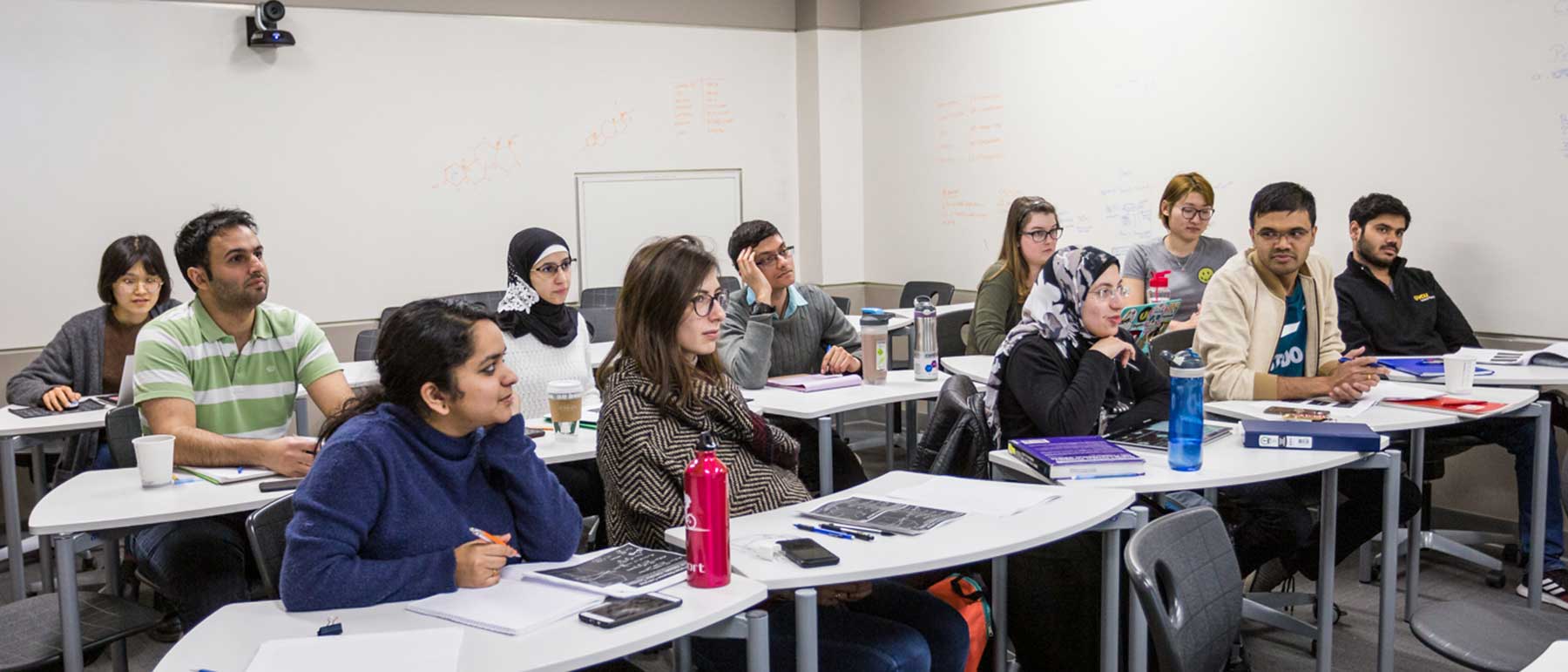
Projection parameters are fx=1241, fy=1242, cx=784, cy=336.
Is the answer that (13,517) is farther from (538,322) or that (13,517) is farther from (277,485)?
(538,322)

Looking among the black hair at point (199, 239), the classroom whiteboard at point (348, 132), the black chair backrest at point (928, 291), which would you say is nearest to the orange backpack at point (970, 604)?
the black hair at point (199, 239)

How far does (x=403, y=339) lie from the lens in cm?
232

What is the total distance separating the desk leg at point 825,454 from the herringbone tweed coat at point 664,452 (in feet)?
2.95

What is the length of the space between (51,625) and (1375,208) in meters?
4.74

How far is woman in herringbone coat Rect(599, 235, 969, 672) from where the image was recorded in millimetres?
2537

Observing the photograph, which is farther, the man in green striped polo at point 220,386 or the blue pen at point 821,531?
the man in green striped polo at point 220,386

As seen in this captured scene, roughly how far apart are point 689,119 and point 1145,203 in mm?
2639

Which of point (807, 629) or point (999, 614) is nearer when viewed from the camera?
point (807, 629)

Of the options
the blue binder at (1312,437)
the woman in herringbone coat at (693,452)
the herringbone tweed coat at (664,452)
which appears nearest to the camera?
the woman in herringbone coat at (693,452)

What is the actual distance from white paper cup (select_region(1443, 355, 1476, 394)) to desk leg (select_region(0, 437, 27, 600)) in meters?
4.58

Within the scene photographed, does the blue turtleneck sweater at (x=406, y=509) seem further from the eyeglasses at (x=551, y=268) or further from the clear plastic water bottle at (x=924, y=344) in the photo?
the clear plastic water bottle at (x=924, y=344)

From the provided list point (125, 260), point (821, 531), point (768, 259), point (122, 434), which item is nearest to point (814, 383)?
point (768, 259)

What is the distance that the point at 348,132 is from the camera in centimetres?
618

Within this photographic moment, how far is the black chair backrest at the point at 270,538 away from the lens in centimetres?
241
